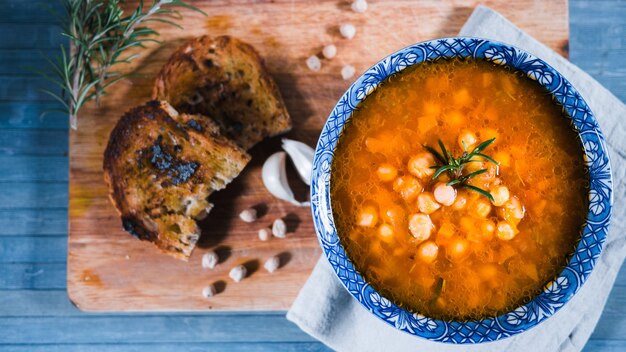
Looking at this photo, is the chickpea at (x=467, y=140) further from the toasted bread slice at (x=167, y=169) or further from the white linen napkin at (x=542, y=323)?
the toasted bread slice at (x=167, y=169)

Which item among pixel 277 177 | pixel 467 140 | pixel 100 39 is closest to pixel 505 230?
pixel 467 140

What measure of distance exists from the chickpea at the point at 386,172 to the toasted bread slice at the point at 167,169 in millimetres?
588

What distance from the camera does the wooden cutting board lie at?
212 centimetres

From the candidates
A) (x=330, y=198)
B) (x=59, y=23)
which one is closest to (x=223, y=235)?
(x=330, y=198)

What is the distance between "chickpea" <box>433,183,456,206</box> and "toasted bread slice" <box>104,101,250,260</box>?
0.72 m

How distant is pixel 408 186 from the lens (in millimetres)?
1610

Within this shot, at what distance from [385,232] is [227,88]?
853 millimetres

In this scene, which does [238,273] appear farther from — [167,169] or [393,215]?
[393,215]

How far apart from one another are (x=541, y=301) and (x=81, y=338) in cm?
184

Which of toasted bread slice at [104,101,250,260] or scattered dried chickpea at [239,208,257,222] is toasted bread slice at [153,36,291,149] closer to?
toasted bread slice at [104,101,250,260]

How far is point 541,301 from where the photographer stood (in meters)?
1.62

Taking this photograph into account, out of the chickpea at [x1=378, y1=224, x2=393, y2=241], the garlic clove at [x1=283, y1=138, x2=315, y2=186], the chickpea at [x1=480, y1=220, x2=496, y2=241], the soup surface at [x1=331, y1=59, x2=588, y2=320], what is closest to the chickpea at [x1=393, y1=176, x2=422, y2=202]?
the soup surface at [x1=331, y1=59, x2=588, y2=320]

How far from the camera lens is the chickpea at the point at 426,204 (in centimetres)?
161

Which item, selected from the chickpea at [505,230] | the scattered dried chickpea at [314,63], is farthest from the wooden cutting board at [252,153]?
the chickpea at [505,230]
